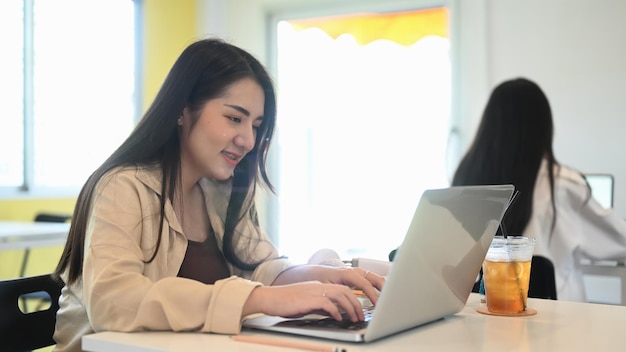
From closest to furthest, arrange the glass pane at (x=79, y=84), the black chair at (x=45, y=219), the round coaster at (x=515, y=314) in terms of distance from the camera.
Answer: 1. the round coaster at (x=515, y=314)
2. the black chair at (x=45, y=219)
3. the glass pane at (x=79, y=84)

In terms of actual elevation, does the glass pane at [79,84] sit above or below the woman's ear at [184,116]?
above

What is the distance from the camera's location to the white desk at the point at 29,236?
2.61m

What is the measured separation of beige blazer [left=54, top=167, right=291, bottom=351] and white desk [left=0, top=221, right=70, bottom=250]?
1.44 meters

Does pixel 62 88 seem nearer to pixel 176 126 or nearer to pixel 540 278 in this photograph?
pixel 176 126

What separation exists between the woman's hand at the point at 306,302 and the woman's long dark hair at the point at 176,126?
320 mm

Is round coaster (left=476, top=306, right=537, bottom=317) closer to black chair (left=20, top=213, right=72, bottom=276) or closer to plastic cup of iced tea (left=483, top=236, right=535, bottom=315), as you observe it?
plastic cup of iced tea (left=483, top=236, right=535, bottom=315)

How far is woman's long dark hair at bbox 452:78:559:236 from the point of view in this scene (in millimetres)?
2293

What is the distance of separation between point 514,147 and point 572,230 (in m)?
0.35

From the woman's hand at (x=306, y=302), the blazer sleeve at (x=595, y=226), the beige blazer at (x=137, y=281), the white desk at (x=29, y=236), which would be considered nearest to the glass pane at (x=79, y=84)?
the white desk at (x=29, y=236)

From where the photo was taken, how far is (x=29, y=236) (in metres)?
2.68

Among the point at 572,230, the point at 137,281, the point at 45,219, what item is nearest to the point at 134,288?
the point at 137,281

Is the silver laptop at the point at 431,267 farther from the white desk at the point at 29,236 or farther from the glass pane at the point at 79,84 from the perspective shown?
the glass pane at the point at 79,84

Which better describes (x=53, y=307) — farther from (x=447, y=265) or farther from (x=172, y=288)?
(x=447, y=265)

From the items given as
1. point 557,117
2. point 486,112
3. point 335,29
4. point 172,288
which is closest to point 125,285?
point 172,288
